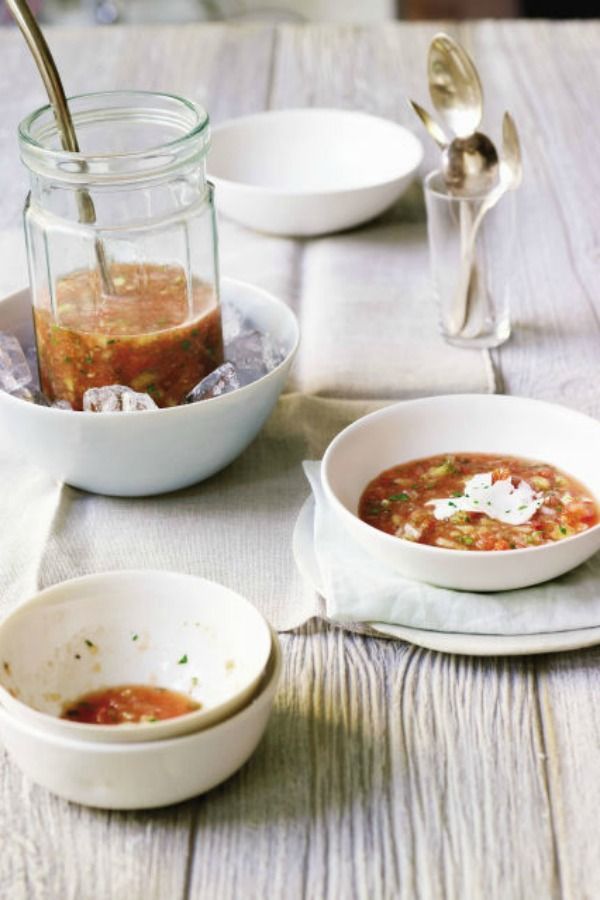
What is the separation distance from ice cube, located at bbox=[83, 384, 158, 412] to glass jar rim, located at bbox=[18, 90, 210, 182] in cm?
21

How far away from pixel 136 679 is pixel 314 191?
112 cm

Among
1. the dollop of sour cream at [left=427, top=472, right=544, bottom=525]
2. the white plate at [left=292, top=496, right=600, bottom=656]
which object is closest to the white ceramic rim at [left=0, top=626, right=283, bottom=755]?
the white plate at [left=292, top=496, right=600, bottom=656]

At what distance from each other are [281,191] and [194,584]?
1056 millimetres

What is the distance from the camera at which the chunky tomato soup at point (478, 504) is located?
1.26 m

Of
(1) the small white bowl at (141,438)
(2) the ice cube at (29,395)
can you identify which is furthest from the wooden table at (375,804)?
(2) the ice cube at (29,395)

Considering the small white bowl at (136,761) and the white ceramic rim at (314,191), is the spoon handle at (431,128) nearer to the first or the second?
the white ceramic rim at (314,191)

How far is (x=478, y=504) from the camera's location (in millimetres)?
1288

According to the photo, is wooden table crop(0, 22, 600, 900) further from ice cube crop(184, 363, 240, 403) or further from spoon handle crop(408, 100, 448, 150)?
spoon handle crop(408, 100, 448, 150)

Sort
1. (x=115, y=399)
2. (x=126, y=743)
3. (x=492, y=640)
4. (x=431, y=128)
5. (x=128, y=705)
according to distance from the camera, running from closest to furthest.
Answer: (x=126, y=743) < (x=128, y=705) < (x=492, y=640) < (x=115, y=399) < (x=431, y=128)

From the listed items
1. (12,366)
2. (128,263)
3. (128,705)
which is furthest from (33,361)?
(128,705)

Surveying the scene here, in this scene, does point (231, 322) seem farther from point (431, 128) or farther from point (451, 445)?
point (431, 128)

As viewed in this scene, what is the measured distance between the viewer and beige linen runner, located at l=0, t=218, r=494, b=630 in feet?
4.46

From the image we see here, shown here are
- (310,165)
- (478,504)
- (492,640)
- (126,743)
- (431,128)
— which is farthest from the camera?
(310,165)

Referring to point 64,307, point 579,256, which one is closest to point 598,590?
point 64,307
